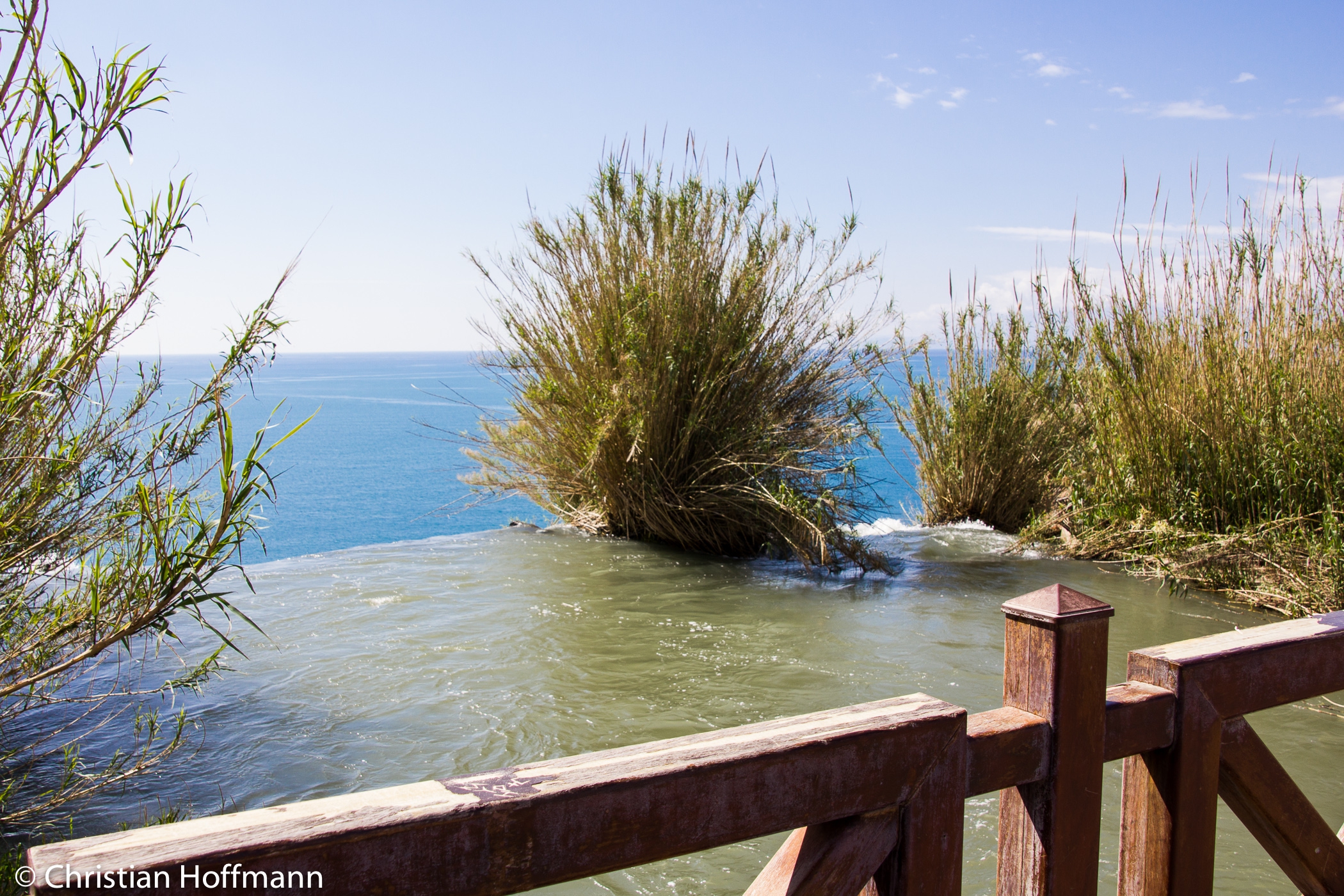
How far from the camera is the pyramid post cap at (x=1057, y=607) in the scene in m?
1.38

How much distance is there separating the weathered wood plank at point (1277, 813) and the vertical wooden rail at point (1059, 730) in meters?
0.38

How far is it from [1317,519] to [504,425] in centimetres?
612

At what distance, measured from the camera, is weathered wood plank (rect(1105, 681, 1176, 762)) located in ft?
4.89

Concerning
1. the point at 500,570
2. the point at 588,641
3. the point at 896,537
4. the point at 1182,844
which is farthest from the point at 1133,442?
the point at 1182,844

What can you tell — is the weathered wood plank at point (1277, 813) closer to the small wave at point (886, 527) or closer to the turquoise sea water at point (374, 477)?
the turquoise sea water at point (374, 477)

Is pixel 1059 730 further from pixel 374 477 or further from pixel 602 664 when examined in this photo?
pixel 374 477

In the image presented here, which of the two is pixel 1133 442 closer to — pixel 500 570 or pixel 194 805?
pixel 500 570

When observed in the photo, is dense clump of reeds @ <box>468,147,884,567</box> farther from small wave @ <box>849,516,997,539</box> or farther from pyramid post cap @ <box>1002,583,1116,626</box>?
pyramid post cap @ <box>1002,583,1116,626</box>

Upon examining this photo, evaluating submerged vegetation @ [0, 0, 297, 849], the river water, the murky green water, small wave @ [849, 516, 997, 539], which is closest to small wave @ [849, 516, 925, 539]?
small wave @ [849, 516, 997, 539]

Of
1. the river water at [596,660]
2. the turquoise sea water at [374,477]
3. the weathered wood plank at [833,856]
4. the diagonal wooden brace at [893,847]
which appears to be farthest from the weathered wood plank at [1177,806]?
the turquoise sea water at [374,477]

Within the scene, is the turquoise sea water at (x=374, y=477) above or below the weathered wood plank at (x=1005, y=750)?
below

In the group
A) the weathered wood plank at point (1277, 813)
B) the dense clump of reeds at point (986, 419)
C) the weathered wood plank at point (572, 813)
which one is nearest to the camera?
the weathered wood plank at point (572, 813)

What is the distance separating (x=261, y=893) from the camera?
0.84m

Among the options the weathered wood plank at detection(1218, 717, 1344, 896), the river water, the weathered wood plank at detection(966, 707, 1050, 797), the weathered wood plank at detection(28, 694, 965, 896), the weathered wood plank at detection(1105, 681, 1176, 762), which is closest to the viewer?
the weathered wood plank at detection(28, 694, 965, 896)
